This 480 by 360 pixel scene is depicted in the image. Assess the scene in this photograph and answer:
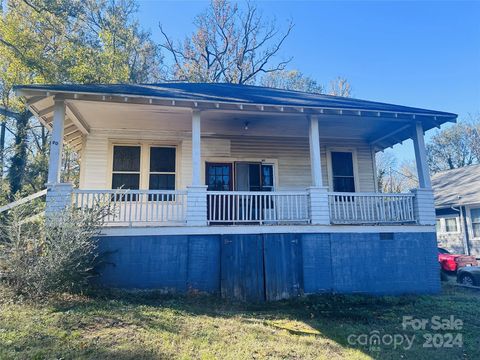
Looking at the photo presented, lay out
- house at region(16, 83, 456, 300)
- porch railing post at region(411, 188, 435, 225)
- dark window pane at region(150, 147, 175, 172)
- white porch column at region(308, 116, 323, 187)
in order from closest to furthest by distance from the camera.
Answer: house at region(16, 83, 456, 300), white porch column at region(308, 116, 323, 187), porch railing post at region(411, 188, 435, 225), dark window pane at region(150, 147, 175, 172)

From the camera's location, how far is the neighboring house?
16.5m

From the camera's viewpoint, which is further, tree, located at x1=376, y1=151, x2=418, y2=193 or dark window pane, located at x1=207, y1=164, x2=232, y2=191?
tree, located at x1=376, y1=151, x2=418, y2=193

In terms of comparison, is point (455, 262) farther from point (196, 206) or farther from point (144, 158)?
point (144, 158)

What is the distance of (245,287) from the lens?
7.68m

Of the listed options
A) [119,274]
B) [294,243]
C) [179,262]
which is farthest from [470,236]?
[119,274]

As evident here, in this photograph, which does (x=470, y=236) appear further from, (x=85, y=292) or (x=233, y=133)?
(x=85, y=292)

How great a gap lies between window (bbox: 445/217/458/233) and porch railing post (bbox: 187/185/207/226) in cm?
1563

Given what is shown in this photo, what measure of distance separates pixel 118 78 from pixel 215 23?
1112 cm

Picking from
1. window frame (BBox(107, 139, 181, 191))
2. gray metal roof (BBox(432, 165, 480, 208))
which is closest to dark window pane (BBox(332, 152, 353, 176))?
window frame (BBox(107, 139, 181, 191))

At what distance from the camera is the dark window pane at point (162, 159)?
34.2ft

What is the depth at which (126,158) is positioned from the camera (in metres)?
10.3

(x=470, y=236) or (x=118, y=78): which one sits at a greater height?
(x=118, y=78)

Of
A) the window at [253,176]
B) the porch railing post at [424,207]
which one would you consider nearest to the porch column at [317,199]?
the porch railing post at [424,207]

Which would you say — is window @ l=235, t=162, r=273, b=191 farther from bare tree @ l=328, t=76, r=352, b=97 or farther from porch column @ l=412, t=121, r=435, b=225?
bare tree @ l=328, t=76, r=352, b=97
